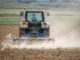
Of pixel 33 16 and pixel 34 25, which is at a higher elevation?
pixel 33 16

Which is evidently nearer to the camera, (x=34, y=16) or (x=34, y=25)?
(x=34, y=25)

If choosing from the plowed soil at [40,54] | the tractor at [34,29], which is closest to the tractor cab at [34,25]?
the tractor at [34,29]

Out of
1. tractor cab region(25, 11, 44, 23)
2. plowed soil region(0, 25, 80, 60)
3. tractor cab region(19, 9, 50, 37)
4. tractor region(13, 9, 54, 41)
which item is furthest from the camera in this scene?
tractor cab region(25, 11, 44, 23)

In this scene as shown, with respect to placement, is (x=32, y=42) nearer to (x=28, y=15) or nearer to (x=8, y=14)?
(x=28, y=15)

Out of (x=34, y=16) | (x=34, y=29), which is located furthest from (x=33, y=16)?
(x=34, y=29)

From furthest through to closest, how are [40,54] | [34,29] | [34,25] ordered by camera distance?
[34,25]
[34,29]
[40,54]

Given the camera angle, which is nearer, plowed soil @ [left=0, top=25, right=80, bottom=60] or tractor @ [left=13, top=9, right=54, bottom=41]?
plowed soil @ [left=0, top=25, right=80, bottom=60]

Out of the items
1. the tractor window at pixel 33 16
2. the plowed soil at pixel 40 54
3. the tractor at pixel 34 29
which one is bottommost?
the plowed soil at pixel 40 54

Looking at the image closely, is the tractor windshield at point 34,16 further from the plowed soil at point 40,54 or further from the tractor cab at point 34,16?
the plowed soil at point 40,54

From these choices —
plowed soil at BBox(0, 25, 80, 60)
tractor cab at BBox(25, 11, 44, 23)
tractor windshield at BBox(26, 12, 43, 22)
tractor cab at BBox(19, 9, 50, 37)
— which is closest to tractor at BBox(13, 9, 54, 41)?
tractor cab at BBox(19, 9, 50, 37)

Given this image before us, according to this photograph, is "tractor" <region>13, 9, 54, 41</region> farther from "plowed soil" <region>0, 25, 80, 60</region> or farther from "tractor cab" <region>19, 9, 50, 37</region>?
"plowed soil" <region>0, 25, 80, 60</region>

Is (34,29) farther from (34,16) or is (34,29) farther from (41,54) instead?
(41,54)

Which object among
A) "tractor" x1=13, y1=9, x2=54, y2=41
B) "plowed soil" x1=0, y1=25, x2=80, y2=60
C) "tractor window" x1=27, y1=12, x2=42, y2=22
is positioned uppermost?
"tractor window" x1=27, y1=12, x2=42, y2=22

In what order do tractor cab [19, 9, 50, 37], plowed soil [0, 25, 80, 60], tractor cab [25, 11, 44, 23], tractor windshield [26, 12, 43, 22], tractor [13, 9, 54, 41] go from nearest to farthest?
plowed soil [0, 25, 80, 60] → tractor [13, 9, 54, 41] → tractor cab [19, 9, 50, 37] → tractor cab [25, 11, 44, 23] → tractor windshield [26, 12, 43, 22]
